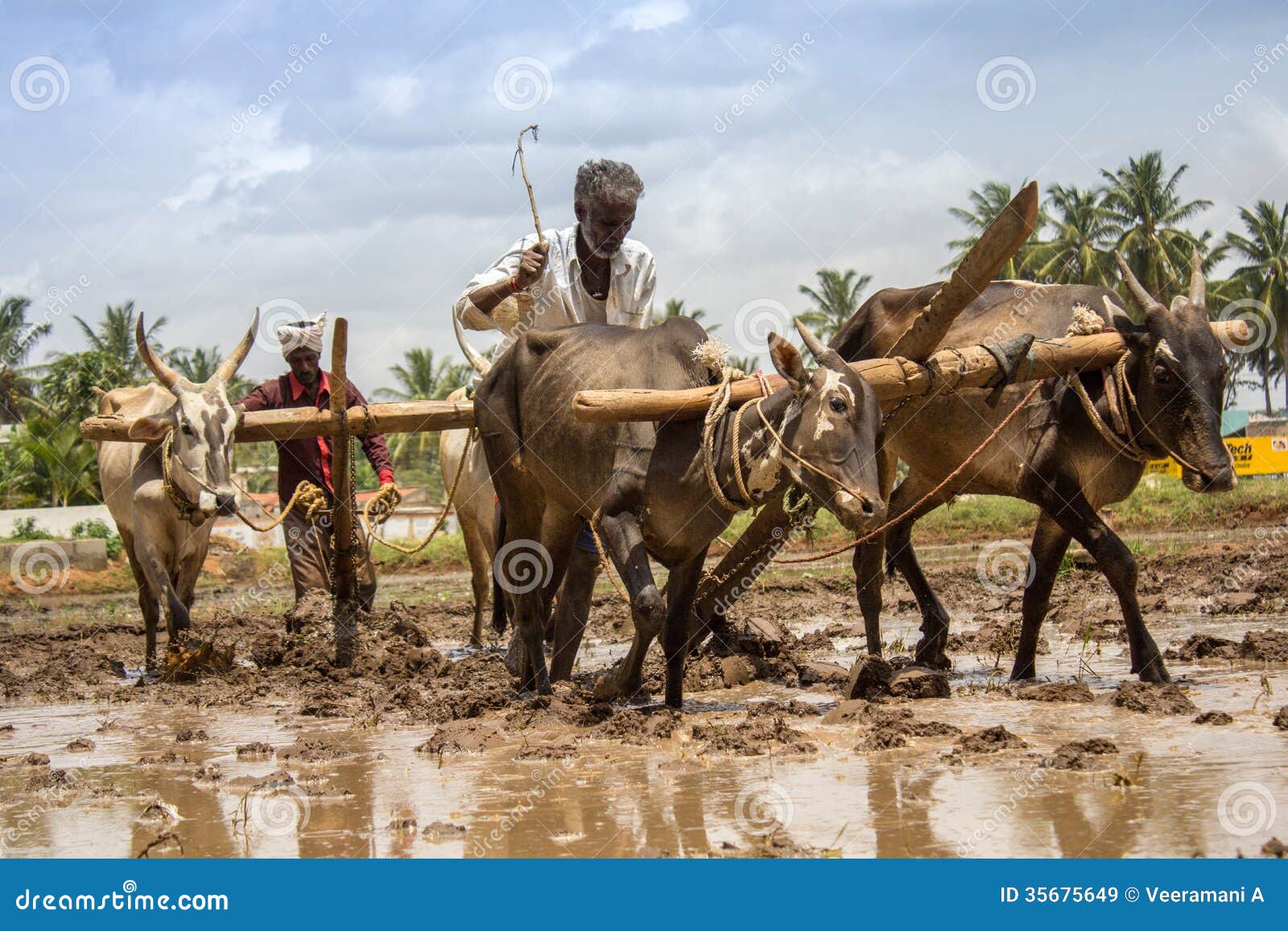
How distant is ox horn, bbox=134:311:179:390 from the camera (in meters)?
7.70

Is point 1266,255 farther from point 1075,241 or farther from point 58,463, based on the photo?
point 58,463

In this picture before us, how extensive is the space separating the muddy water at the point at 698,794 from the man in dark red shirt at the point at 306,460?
2.84 meters

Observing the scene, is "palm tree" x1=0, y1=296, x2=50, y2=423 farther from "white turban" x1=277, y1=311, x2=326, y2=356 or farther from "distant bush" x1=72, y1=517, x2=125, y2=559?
"white turban" x1=277, y1=311, x2=326, y2=356

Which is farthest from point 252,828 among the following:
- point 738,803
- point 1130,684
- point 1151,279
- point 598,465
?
point 1151,279

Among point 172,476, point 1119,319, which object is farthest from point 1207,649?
point 172,476

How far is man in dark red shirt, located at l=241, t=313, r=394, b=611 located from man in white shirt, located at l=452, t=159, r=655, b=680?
83.0 inches

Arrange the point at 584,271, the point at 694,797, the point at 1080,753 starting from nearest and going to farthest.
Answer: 1. the point at 694,797
2. the point at 1080,753
3. the point at 584,271

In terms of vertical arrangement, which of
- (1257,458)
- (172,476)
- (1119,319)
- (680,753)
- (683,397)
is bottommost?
(680,753)

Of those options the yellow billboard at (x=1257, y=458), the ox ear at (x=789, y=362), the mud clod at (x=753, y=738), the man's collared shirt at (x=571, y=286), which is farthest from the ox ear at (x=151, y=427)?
the yellow billboard at (x=1257, y=458)

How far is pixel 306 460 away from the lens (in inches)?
382

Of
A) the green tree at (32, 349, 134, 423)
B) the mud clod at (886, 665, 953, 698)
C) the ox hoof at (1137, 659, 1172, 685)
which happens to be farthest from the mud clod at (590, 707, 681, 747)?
the green tree at (32, 349, 134, 423)

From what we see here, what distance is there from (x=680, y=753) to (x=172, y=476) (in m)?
4.40

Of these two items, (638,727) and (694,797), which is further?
(638,727)

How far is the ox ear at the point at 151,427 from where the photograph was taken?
27.1 feet
